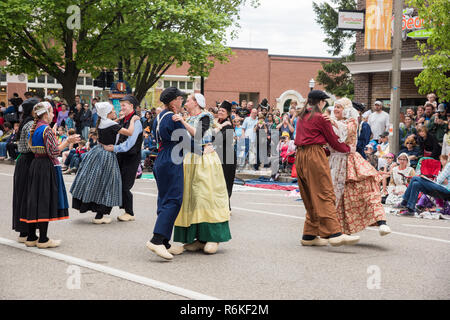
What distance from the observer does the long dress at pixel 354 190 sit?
7.78m

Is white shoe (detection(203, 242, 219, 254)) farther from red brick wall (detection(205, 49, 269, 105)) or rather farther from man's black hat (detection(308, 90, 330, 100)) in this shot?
red brick wall (detection(205, 49, 269, 105))

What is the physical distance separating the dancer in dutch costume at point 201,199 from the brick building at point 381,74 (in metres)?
17.3

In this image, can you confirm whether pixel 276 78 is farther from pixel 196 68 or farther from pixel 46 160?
pixel 46 160

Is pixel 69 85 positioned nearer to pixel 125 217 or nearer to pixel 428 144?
pixel 428 144

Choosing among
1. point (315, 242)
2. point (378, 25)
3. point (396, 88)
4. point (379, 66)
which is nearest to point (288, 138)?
point (396, 88)

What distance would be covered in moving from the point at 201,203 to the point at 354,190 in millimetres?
2152

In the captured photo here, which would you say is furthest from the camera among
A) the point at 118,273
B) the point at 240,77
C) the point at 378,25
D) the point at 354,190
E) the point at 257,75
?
the point at 257,75

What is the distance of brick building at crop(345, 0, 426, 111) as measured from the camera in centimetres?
2295

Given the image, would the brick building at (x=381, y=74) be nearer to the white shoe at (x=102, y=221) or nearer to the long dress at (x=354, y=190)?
the long dress at (x=354, y=190)

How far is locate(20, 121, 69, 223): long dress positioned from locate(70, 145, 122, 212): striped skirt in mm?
1857

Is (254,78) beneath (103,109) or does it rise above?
above

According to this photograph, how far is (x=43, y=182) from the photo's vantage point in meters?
7.18

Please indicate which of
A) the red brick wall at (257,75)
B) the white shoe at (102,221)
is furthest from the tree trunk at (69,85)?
the red brick wall at (257,75)

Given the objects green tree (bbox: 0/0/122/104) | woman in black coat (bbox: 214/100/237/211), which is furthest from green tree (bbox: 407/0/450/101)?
green tree (bbox: 0/0/122/104)
